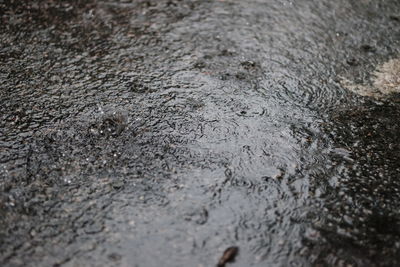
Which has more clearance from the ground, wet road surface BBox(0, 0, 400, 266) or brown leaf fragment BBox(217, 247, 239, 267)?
wet road surface BBox(0, 0, 400, 266)

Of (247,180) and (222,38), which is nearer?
(247,180)

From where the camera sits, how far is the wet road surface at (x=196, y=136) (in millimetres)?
2025

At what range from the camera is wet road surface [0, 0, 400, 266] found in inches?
79.7

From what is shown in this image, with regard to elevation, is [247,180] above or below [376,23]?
below

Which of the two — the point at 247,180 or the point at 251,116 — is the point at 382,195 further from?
the point at 251,116

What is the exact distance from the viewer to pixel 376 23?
3758 mm

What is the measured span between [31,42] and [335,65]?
235 centimetres

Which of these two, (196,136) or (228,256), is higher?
(196,136)

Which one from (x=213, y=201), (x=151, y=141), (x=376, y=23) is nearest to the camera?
(x=213, y=201)

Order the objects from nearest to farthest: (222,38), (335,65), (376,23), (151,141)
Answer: (151,141)
(335,65)
(222,38)
(376,23)

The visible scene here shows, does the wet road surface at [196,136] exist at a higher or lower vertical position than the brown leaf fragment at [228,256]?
higher

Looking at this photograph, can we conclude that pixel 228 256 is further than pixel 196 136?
No

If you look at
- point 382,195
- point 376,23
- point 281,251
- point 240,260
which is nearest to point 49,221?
point 240,260

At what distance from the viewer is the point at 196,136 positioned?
2584 mm
